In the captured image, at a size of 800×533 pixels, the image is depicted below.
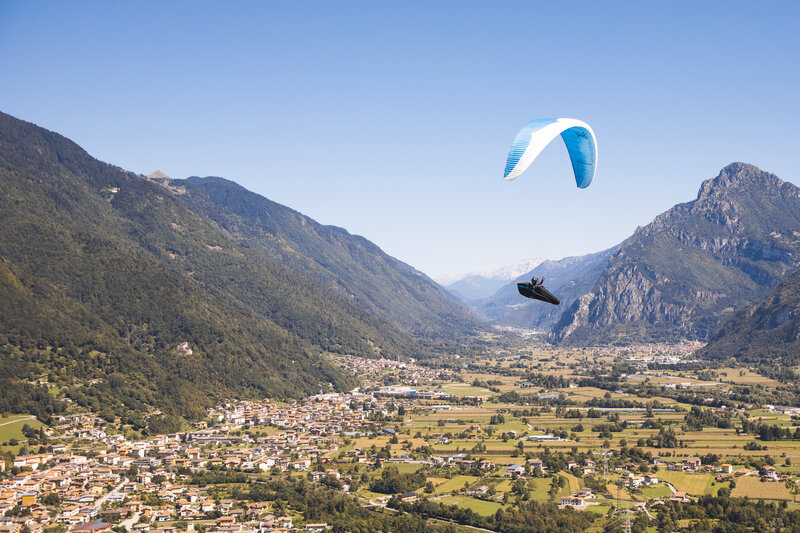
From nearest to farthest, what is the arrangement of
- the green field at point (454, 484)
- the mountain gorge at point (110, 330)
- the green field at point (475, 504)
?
the green field at point (475, 504) < the green field at point (454, 484) < the mountain gorge at point (110, 330)

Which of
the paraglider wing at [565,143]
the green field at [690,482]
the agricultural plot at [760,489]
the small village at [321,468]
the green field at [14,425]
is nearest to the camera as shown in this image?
the paraglider wing at [565,143]

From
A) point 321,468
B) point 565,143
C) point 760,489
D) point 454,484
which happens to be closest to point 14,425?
point 321,468

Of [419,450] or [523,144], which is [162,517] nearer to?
[419,450]

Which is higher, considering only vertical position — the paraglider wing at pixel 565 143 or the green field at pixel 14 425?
the paraglider wing at pixel 565 143

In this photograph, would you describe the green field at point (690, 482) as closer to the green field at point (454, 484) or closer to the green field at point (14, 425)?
the green field at point (454, 484)

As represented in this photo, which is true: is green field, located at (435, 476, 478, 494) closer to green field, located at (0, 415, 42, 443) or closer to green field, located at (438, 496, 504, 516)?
green field, located at (438, 496, 504, 516)

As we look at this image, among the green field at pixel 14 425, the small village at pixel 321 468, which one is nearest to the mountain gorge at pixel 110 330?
the green field at pixel 14 425

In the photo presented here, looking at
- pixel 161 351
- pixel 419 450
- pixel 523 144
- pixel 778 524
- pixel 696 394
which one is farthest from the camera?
pixel 696 394

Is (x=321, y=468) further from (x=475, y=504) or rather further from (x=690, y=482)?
(x=690, y=482)

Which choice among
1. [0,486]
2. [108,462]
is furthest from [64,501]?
[108,462]
